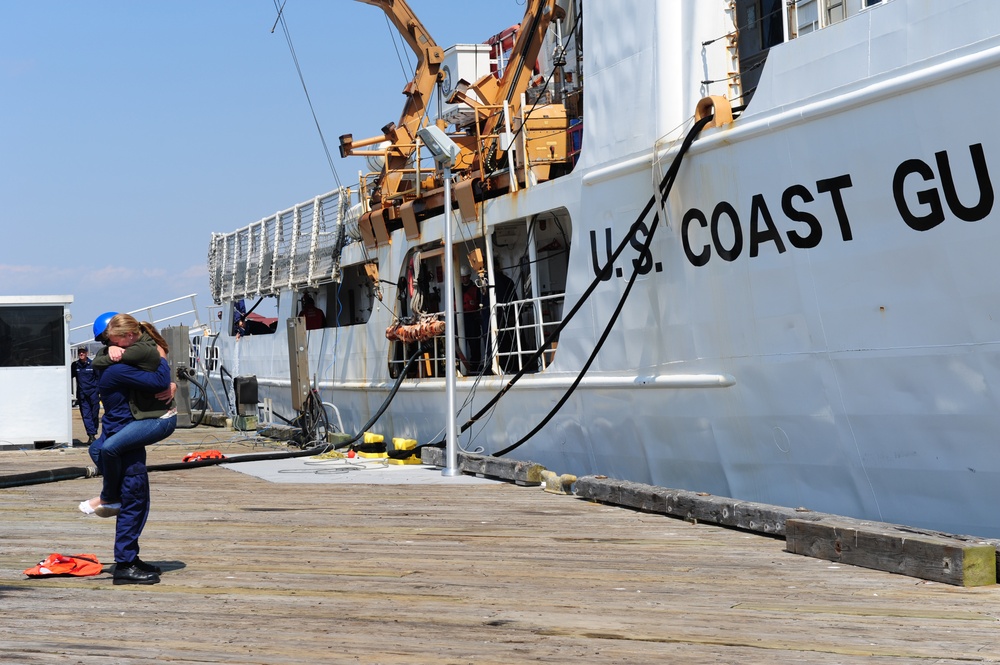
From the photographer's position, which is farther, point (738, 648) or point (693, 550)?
point (693, 550)

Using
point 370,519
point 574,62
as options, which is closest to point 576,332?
point 370,519

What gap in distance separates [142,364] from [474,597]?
198 cm

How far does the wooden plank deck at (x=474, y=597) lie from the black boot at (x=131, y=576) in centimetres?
8

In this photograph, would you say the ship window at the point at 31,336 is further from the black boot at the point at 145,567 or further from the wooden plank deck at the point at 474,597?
the black boot at the point at 145,567

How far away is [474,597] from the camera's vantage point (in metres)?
5.31

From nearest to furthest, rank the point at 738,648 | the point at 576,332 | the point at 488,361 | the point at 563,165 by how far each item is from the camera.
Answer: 1. the point at 738,648
2. the point at 576,332
3. the point at 563,165
4. the point at 488,361

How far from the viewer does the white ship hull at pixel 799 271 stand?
257 inches

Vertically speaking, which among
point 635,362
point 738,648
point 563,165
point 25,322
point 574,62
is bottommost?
point 738,648

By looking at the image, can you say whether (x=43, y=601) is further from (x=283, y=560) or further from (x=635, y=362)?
(x=635, y=362)

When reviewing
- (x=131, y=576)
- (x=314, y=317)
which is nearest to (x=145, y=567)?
(x=131, y=576)

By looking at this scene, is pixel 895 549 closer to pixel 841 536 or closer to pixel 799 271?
pixel 841 536

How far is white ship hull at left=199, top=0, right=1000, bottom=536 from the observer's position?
21.4 feet

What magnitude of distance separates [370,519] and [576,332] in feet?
9.84

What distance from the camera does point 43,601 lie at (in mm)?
5281
